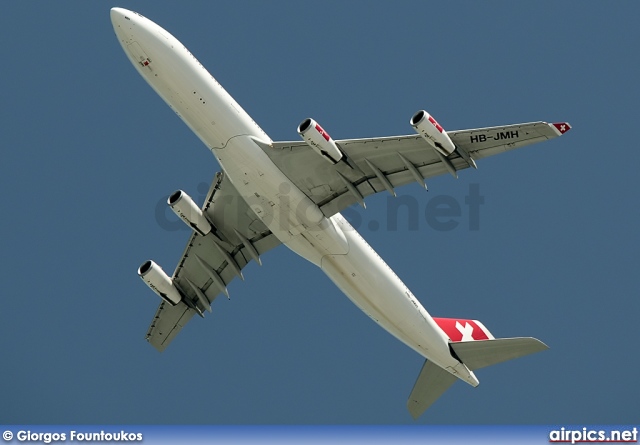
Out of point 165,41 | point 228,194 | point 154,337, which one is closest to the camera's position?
point 165,41

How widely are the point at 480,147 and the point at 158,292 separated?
17.4m

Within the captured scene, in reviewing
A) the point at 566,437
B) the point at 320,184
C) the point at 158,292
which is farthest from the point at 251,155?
the point at 566,437

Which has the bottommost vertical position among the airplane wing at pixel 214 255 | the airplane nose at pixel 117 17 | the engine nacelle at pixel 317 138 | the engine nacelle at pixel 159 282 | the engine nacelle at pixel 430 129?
the engine nacelle at pixel 159 282

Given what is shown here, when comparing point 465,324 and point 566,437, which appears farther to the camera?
point 465,324

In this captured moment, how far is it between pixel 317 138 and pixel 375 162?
116 inches

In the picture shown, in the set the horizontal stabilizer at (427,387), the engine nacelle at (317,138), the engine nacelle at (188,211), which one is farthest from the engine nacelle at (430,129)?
the horizontal stabilizer at (427,387)

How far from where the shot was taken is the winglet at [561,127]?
130 feet

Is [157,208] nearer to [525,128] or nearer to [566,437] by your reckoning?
[525,128]

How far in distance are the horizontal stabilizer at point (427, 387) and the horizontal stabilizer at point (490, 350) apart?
185 centimetres

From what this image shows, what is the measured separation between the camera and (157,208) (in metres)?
48.6

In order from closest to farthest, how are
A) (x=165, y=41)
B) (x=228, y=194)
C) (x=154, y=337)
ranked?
(x=165, y=41) < (x=228, y=194) < (x=154, y=337)

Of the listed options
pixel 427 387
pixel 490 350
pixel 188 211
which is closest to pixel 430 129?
pixel 490 350

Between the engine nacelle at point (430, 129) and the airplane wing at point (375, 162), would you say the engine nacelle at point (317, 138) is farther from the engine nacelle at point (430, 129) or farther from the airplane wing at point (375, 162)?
the engine nacelle at point (430, 129)

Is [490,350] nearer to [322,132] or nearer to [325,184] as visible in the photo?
[325,184]
